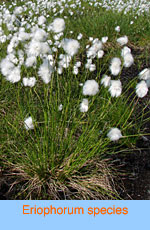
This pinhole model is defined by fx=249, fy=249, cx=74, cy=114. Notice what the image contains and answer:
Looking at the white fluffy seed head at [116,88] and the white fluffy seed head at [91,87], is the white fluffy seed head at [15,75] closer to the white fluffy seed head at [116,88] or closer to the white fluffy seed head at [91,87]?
the white fluffy seed head at [91,87]

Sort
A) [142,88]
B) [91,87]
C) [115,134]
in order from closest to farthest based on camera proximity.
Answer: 1. [91,87]
2. [142,88]
3. [115,134]

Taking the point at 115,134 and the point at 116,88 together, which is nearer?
the point at 116,88

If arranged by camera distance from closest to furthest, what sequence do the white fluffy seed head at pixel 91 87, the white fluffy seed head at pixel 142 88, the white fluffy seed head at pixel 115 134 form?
the white fluffy seed head at pixel 91 87 < the white fluffy seed head at pixel 142 88 < the white fluffy seed head at pixel 115 134

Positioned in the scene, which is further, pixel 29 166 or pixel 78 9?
pixel 78 9

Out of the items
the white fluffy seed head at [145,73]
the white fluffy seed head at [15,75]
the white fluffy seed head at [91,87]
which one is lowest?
the white fluffy seed head at [91,87]

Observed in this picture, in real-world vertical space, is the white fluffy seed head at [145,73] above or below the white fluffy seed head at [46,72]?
above

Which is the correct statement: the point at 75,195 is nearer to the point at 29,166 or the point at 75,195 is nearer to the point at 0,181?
the point at 29,166

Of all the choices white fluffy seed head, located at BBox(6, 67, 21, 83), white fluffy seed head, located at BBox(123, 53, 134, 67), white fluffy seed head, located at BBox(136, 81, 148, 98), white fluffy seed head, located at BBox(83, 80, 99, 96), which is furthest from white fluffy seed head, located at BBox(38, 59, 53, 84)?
white fluffy seed head, located at BBox(136, 81, 148, 98)

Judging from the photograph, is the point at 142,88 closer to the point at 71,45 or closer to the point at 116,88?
the point at 116,88

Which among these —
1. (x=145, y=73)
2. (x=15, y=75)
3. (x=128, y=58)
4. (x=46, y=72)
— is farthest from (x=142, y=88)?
(x=15, y=75)

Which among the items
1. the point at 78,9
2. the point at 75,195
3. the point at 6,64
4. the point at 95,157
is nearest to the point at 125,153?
the point at 95,157

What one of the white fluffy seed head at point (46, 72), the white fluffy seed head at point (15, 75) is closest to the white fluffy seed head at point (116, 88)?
the white fluffy seed head at point (46, 72)
